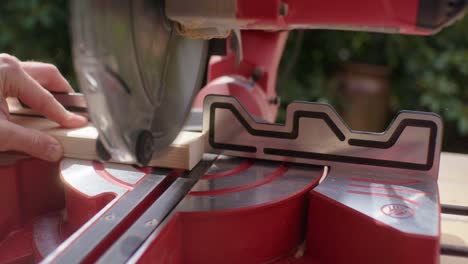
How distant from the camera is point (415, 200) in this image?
2.44 ft

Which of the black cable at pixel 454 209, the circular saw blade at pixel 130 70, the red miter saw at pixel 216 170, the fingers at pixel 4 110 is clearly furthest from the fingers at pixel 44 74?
the black cable at pixel 454 209

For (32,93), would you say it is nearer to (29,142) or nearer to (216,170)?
(29,142)

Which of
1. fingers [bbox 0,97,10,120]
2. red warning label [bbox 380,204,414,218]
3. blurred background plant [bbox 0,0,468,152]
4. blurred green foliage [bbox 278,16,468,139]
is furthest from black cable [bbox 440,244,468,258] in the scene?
blurred green foliage [bbox 278,16,468,139]

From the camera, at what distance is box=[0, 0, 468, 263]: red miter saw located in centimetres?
56

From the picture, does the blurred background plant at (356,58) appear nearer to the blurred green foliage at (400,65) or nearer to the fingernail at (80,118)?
the blurred green foliage at (400,65)

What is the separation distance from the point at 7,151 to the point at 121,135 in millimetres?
356

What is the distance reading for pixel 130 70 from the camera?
59 centimetres

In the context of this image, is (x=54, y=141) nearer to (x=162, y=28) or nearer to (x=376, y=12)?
(x=162, y=28)

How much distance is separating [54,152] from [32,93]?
0.44 feet

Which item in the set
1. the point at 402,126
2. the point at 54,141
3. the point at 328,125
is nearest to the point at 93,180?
the point at 54,141

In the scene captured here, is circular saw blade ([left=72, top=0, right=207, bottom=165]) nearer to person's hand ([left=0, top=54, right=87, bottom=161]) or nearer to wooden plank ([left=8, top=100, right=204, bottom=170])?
wooden plank ([left=8, top=100, right=204, bottom=170])

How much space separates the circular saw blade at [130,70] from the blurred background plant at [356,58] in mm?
2077

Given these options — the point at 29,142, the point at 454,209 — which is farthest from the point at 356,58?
the point at 29,142

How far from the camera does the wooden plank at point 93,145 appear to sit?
2.66 feet
